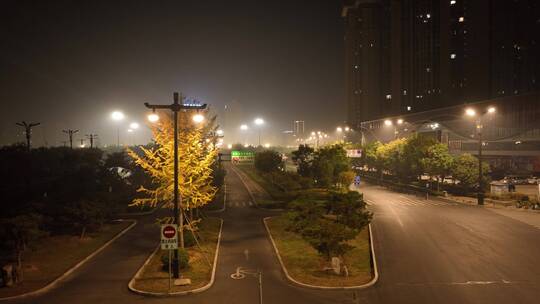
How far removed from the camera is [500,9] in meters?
121

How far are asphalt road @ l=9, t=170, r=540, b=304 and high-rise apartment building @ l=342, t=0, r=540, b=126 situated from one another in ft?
314

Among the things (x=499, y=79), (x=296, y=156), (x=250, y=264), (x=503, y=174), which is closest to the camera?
(x=250, y=264)

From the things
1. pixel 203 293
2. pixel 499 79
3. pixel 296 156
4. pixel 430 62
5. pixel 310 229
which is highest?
pixel 430 62

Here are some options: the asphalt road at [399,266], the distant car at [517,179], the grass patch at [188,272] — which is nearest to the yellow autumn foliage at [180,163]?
the grass patch at [188,272]

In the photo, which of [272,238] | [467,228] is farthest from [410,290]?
[467,228]

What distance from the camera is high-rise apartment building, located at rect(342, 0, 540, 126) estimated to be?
116 meters

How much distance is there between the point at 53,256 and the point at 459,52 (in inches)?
4972

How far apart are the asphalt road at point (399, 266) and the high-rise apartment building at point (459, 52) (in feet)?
314

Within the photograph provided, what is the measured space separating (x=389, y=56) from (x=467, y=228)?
156m

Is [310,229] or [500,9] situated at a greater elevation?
[500,9]

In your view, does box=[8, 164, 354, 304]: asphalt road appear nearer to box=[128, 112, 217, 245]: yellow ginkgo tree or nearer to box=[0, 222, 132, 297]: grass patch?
box=[0, 222, 132, 297]: grass patch

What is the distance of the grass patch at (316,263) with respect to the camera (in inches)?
770

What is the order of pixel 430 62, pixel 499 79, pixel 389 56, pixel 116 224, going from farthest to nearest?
pixel 389 56 < pixel 430 62 < pixel 499 79 < pixel 116 224

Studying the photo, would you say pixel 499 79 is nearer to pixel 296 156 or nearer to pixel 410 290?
pixel 296 156
